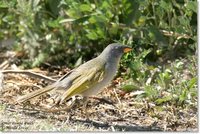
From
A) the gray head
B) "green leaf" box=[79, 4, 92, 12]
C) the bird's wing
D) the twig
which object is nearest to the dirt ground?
the twig

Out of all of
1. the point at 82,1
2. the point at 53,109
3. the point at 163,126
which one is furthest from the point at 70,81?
→ the point at 82,1

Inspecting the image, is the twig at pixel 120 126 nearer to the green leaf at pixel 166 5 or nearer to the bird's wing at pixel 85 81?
A: the bird's wing at pixel 85 81

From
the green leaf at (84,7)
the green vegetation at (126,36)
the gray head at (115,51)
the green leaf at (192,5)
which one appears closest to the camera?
the gray head at (115,51)

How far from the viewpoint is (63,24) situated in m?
6.58

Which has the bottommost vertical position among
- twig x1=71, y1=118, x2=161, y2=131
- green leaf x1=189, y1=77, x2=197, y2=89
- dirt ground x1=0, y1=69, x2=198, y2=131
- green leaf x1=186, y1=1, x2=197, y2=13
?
twig x1=71, y1=118, x2=161, y2=131

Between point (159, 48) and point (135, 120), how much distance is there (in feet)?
3.99

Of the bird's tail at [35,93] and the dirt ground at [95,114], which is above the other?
the bird's tail at [35,93]

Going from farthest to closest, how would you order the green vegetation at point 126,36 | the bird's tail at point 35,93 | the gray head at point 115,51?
the green vegetation at point 126,36 → the gray head at point 115,51 → the bird's tail at point 35,93

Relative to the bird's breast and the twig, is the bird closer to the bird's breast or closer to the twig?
the bird's breast

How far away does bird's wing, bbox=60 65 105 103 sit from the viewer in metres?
5.07

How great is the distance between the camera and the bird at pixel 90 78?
5121 mm

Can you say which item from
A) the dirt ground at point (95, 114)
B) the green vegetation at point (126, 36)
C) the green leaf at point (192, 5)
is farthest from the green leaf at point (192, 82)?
the green leaf at point (192, 5)

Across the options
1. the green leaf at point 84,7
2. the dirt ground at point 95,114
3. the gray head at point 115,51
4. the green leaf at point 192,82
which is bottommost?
the dirt ground at point 95,114

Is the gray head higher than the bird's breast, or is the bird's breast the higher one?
the gray head
